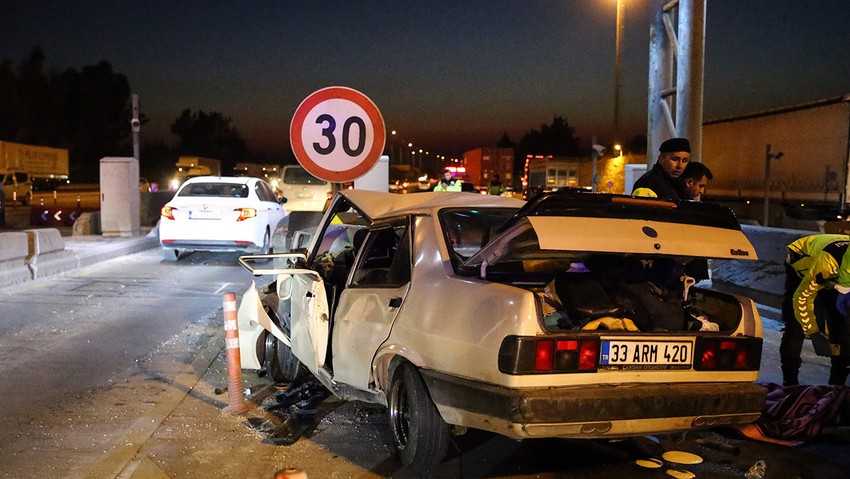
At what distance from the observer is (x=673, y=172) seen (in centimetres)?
650

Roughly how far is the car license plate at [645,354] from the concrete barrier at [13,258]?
990cm

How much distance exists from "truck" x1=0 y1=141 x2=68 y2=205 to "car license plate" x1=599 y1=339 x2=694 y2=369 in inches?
1432

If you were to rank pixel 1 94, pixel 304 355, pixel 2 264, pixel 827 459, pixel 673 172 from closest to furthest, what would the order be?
pixel 827 459 < pixel 304 355 < pixel 673 172 < pixel 2 264 < pixel 1 94

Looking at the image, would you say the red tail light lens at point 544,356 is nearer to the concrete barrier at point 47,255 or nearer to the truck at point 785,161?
the concrete barrier at point 47,255

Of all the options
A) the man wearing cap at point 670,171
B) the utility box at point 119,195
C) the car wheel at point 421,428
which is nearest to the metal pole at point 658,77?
the man wearing cap at point 670,171

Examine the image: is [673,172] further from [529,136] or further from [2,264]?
[529,136]

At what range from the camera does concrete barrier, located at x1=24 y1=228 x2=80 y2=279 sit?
11930 millimetres

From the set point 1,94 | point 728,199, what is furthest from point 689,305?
point 1,94

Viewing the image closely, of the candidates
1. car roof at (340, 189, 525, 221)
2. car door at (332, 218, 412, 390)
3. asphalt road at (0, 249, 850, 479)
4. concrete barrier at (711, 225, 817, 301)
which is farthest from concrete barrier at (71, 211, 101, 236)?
car door at (332, 218, 412, 390)

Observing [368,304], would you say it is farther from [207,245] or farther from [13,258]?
[207,245]

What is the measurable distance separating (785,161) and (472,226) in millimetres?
22249

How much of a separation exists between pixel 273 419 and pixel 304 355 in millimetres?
538

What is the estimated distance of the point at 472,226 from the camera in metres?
5.13

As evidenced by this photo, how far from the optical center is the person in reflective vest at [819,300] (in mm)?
5742
